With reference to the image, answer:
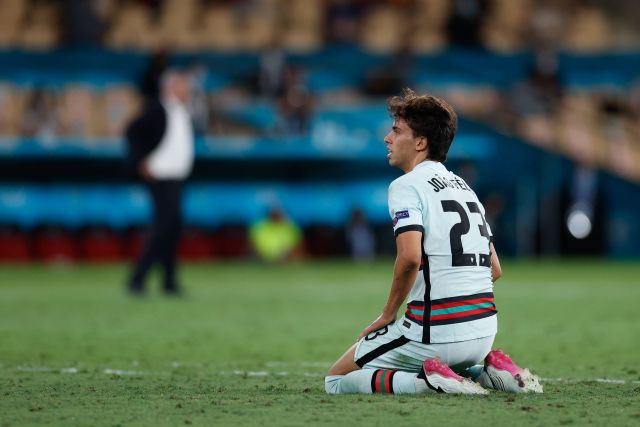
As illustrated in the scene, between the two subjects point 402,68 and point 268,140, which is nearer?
point 268,140

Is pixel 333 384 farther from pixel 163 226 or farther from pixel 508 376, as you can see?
pixel 163 226

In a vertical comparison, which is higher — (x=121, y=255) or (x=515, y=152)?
(x=515, y=152)

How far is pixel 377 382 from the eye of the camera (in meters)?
5.98

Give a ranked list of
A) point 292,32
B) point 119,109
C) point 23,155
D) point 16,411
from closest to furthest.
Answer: point 16,411, point 23,155, point 119,109, point 292,32

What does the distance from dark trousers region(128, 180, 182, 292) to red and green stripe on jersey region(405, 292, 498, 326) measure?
7264 millimetres

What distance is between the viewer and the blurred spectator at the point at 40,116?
2141 cm

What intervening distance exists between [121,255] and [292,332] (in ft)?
43.9

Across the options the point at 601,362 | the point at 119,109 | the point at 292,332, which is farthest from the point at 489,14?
the point at 601,362

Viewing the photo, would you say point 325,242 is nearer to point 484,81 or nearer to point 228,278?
point 484,81

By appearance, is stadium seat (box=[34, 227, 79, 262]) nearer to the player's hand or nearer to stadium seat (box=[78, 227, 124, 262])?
stadium seat (box=[78, 227, 124, 262])

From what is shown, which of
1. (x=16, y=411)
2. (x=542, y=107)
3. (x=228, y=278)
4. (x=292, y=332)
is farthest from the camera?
(x=542, y=107)

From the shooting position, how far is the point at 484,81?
80.0 ft

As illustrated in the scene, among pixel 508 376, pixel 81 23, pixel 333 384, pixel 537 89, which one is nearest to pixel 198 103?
pixel 81 23

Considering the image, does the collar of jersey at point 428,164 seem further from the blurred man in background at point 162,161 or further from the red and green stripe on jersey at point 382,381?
the blurred man in background at point 162,161
